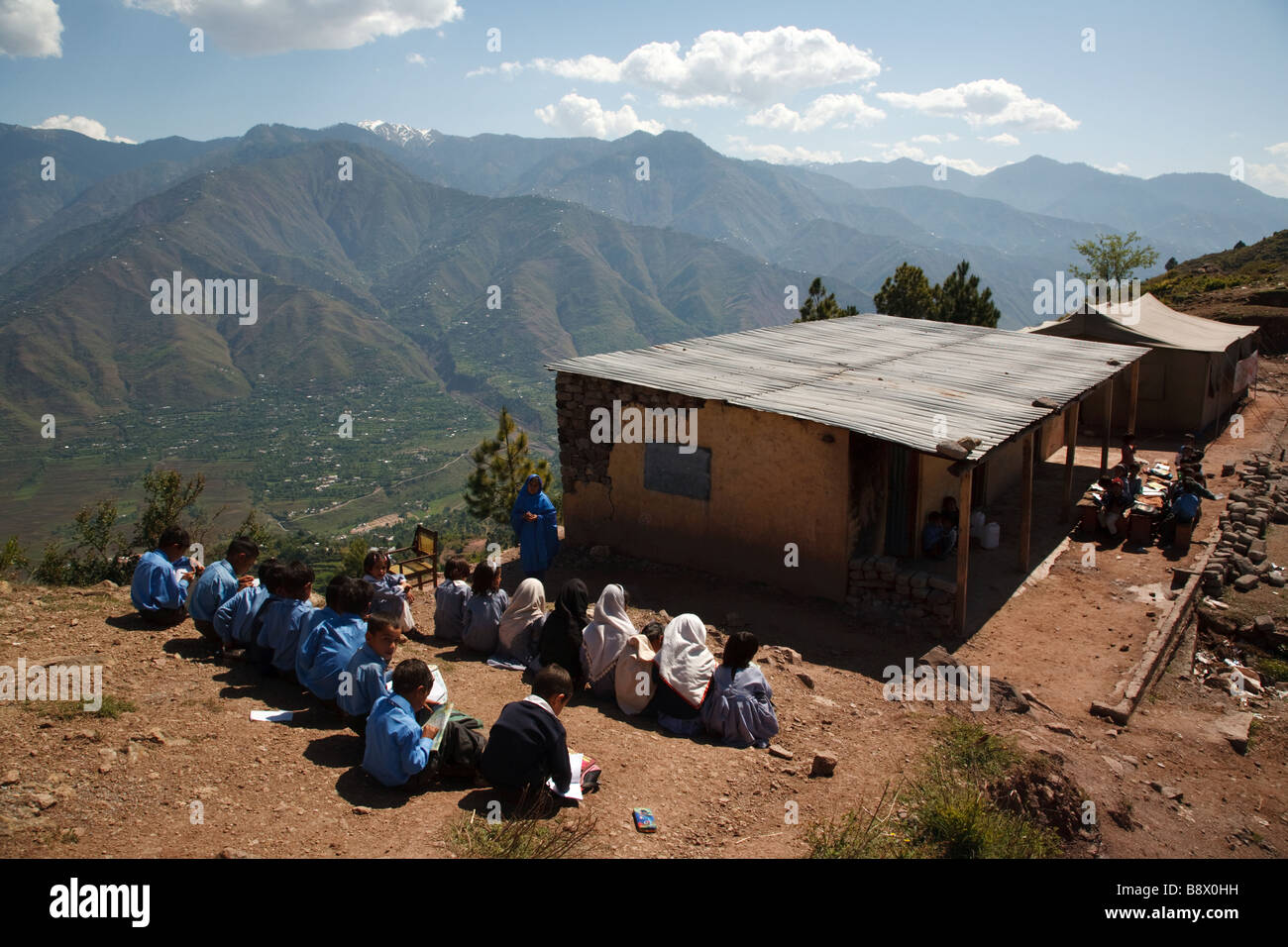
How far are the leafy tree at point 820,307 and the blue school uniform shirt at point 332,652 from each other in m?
19.1

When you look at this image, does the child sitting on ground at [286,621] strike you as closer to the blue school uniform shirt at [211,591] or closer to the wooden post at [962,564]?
the blue school uniform shirt at [211,591]

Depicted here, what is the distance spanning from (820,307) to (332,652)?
21.5 m

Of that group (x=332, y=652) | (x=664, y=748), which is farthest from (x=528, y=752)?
(x=332, y=652)

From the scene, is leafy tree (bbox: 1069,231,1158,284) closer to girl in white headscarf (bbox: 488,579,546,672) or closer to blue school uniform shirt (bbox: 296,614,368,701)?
girl in white headscarf (bbox: 488,579,546,672)

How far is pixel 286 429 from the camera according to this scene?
112500 millimetres

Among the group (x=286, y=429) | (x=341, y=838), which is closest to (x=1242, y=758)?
(x=341, y=838)

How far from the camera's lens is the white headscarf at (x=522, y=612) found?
757 cm

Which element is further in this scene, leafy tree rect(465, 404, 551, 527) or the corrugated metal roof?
leafy tree rect(465, 404, 551, 527)

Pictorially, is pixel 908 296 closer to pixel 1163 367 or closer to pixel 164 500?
pixel 1163 367

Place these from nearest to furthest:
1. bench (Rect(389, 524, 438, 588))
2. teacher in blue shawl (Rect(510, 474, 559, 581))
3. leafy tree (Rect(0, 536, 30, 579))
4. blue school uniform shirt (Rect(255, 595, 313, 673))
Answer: blue school uniform shirt (Rect(255, 595, 313, 673)) → leafy tree (Rect(0, 536, 30, 579)) → teacher in blue shawl (Rect(510, 474, 559, 581)) → bench (Rect(389, 524, 438, 588))

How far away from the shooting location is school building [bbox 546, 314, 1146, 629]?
9555 millimetres

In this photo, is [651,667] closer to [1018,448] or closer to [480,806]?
[480,806]

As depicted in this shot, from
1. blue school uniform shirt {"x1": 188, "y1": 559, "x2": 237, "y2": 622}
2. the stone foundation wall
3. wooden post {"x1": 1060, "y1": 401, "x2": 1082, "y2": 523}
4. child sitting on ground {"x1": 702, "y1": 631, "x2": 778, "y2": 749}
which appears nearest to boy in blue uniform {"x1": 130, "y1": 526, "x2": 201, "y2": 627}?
blue school uniform shirt {"x1": 188, "y1": 559, "x2": 237, "y2": 622}

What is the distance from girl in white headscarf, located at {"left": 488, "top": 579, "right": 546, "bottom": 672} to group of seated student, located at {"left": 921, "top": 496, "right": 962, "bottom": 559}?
18.7ft
